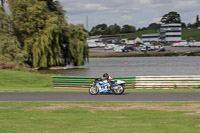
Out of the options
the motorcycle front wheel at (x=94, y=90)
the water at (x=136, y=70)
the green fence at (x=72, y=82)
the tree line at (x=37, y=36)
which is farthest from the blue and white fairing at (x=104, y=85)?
→ the water at (x=136, y=70)

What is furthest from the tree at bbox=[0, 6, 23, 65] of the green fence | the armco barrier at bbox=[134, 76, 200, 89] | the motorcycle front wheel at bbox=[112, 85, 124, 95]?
the motorcycle front wheel at bbox=[112, 85, 124, 95]

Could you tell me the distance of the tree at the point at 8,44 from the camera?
4459 cm

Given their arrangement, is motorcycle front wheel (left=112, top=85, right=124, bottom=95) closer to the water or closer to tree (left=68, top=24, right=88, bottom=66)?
the water

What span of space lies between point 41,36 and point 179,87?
2995cm

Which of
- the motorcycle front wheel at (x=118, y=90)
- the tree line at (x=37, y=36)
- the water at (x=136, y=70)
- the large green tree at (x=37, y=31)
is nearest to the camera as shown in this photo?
the motorcycle front wheel at (x=118, y=90)

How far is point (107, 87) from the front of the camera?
19.8 metres

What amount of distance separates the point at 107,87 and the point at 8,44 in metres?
29.2

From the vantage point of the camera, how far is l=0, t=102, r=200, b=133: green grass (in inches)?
388

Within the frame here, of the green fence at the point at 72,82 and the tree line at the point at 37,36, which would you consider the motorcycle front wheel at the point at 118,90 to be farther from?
the tree line at the point at 37,36

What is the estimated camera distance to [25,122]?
36.3ft

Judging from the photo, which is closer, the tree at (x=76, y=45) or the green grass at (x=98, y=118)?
the green grass at (x=98, y=118)

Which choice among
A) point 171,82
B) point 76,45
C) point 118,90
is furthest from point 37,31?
point 118,90

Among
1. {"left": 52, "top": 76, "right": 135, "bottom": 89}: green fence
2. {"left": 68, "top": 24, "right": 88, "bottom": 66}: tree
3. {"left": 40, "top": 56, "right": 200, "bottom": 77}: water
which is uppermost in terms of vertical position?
{"left": 68, "top": 24, "right": 88, "bottom": 66}: tree

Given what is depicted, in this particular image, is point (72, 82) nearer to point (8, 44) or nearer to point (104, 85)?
point (104, 85)
